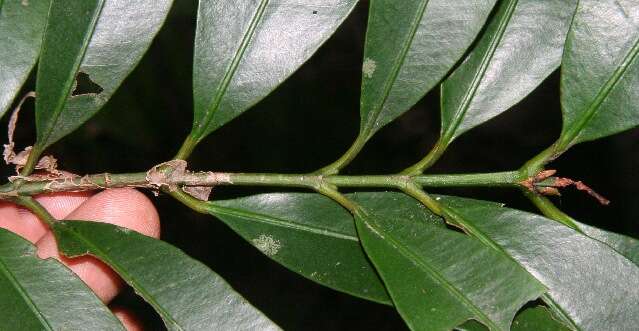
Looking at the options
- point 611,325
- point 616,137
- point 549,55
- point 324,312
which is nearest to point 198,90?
point 549,55

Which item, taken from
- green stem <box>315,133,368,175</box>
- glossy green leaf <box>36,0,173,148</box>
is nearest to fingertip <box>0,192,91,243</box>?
glossy green leaf <box>36,0,173,148</box>

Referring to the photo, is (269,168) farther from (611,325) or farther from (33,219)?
(611,325)

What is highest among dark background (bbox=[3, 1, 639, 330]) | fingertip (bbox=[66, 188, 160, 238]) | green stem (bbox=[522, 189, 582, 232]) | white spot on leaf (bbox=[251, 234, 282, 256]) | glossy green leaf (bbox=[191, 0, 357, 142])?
glossy green leaf (bbox=[191, 0, 357, 142])

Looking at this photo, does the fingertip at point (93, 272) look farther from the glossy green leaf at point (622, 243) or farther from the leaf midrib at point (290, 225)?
the glossy green leaf at point (622, 243)

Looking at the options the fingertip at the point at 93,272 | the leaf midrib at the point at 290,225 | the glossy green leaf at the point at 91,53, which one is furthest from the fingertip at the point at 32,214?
the leaf midrib at the point at 290,225

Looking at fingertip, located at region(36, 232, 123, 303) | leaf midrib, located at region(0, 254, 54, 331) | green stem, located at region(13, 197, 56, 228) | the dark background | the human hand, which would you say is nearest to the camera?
leaf midrib, located at region(0, 254, 54, 331)

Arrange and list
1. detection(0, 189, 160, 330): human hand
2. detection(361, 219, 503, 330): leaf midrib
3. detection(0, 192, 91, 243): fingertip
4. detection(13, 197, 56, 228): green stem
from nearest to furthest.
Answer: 1. detection(361, 219, 503, 330): leaf midrib
2. detection(13, 197, 56, 228): green stem
3. detection(0, 189, 160, 330): human hand
4. detection(0, 192, 91, 243): fingertip

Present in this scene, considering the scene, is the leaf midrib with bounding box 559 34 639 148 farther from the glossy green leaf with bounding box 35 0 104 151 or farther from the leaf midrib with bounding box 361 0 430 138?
the glossy green leaf with bounding box 35 0 104 151

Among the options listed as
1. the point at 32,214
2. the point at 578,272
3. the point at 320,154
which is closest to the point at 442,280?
the point at 578,272
